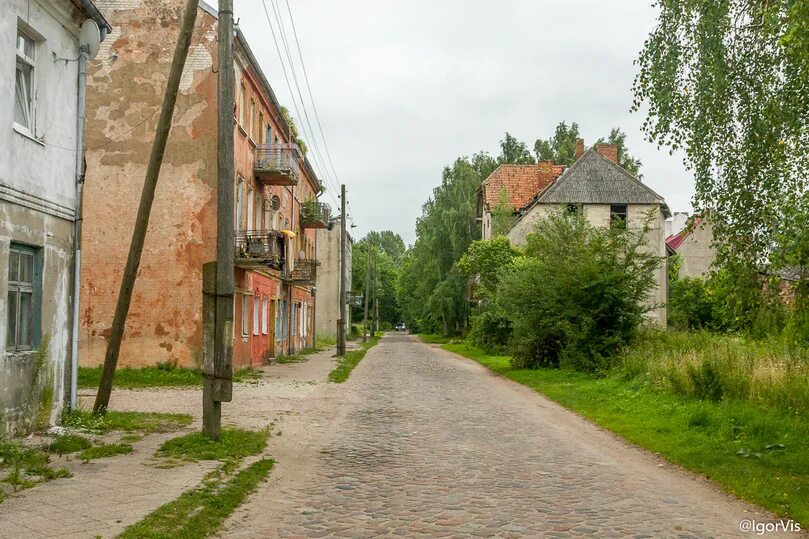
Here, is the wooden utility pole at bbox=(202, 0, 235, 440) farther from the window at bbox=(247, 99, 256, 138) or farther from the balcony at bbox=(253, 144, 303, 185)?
the balcony at bbox=(253, 144, 303, 185)

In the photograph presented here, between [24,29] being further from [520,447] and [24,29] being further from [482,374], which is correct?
[482,374]

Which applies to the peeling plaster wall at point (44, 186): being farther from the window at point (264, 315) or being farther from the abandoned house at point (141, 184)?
the window at point (264, 315)

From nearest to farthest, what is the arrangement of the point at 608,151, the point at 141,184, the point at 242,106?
the point at 141,184, the point at 242,106, the point at 608,151

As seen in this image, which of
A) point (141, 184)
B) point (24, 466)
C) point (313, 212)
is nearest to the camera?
point (24, 466)

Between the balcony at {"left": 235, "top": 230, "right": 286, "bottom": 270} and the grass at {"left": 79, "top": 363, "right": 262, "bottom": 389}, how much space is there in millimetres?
3612

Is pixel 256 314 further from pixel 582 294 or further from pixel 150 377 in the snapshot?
pixel 582 294

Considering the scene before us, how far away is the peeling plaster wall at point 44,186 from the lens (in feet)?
32.8

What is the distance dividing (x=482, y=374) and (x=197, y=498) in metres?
20.6

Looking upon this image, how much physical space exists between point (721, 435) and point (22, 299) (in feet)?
32.4

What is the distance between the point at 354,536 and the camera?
249 inches

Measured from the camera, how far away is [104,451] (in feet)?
31.7

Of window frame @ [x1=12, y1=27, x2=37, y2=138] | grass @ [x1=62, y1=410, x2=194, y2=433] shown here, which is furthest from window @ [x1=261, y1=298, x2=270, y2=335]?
window frame @ [x1=12, y1=27, x2=37, y2=138]

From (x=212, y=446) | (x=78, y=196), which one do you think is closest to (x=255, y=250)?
(x=78, y=196)

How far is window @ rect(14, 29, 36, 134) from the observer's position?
10.7 meters
